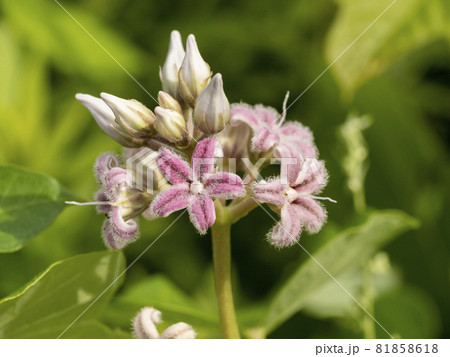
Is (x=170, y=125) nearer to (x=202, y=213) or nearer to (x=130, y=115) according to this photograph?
(x=130, y=115)

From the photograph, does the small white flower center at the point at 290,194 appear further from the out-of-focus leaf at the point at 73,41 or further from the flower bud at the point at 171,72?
the out-of-focus leaf at the point at 73,41

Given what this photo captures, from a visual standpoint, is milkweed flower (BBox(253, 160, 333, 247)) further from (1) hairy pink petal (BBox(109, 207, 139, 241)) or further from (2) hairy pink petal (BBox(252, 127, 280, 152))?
(1) hairy pink petal (BBox(109, 207, 139, 241))

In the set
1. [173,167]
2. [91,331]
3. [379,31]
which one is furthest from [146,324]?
[379,31]

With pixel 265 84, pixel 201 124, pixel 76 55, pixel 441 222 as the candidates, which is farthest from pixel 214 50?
pixel 201 124

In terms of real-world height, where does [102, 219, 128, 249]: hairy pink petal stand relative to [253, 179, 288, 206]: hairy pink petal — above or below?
below

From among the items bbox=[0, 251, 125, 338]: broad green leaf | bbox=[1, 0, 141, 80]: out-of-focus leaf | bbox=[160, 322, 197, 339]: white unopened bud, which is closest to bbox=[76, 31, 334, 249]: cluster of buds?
bbox=[0, 251, 125, 338]: broad green leaf

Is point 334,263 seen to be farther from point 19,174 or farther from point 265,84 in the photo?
point 265,84

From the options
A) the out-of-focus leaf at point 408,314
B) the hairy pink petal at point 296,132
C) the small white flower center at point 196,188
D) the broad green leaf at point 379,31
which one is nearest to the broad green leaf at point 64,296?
the small white flower center at point 196,188
